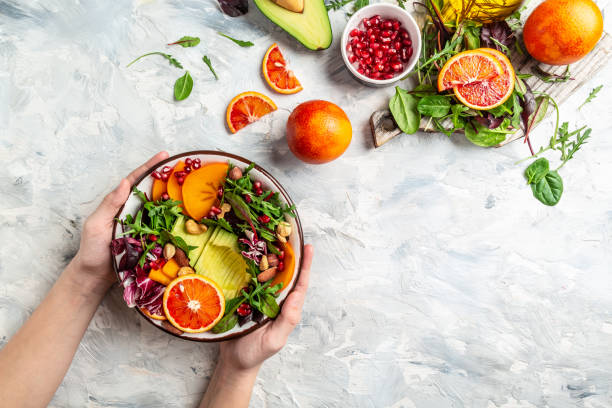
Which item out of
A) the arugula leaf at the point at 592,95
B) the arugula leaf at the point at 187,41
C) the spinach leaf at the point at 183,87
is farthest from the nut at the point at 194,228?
the arugula leaf at the point at 592,95

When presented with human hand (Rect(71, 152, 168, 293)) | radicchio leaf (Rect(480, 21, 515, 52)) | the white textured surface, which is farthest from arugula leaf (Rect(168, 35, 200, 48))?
radicchio leaf (Rect(480, 21, 515, 52))

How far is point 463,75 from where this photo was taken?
122cm

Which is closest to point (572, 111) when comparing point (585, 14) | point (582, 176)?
point (582, 176)

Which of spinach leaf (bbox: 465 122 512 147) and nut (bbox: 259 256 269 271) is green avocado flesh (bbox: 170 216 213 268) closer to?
nut (bbox: 259 256 269 271)

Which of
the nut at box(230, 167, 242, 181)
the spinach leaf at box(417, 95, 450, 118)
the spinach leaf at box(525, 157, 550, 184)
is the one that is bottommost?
the spinach leaf at box(525, 157, 550, 184)

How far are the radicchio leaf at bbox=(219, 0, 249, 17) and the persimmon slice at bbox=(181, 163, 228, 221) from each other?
516mm

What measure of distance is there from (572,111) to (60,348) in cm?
175

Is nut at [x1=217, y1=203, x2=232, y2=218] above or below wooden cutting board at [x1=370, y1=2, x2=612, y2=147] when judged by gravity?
below

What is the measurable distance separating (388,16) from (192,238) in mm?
889

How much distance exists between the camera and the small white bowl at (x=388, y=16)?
126cm

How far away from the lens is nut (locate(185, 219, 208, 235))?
1183 mm

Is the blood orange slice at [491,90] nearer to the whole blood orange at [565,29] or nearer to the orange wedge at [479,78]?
the orange wedge at [479,78]

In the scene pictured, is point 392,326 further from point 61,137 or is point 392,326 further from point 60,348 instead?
point 61,137

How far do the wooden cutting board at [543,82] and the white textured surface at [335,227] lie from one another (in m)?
0.06
